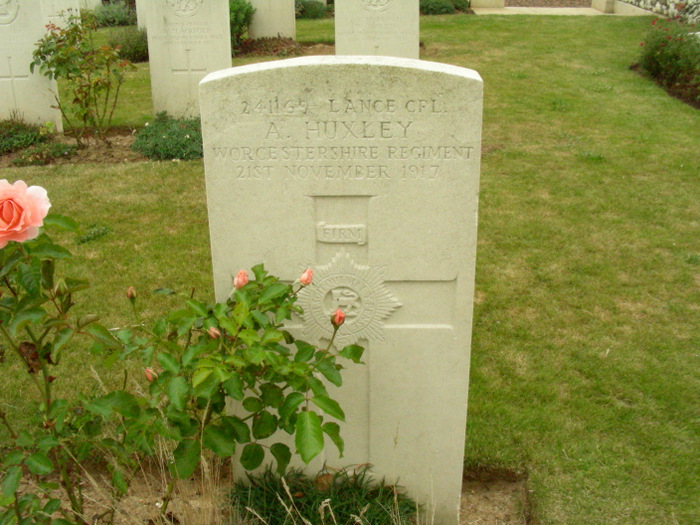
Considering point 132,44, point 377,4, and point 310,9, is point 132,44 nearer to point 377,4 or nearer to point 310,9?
point 310,9

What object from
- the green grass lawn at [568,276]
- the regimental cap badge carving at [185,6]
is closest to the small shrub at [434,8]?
the green grass lawn at [568,276]

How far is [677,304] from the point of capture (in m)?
4.84

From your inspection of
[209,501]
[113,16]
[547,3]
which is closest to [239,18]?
[113,16]

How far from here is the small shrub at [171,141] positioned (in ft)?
24.9

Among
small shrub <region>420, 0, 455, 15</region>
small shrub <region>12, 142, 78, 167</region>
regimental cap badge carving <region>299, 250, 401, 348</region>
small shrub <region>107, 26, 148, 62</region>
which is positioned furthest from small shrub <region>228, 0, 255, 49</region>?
regimental cap badge carving <region>299, 250, 401, 348</region>

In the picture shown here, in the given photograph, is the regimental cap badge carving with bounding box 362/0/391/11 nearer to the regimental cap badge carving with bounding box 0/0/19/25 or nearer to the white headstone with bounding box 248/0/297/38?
the regimental cap badge carving with bounding box 0/0/19/25

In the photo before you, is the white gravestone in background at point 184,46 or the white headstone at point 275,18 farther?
the white headstone at point 275,18

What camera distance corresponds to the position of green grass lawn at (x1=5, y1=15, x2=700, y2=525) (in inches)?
135

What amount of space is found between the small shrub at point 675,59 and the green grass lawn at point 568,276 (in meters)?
0.49

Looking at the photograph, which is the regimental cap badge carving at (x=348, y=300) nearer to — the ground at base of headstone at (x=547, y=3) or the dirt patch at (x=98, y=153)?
the dirt patch at (x=98, y=153)

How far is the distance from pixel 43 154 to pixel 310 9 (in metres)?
10.2

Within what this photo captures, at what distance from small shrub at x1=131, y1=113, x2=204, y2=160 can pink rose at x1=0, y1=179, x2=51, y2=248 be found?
549 cm

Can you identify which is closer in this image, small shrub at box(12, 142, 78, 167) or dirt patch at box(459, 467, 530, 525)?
dirt patch at box(459, 467, 530, 525)

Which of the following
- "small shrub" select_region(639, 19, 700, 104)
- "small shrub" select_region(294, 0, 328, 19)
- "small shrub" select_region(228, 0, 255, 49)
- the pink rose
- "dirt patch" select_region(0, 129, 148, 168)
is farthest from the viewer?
"small shrub" select_region(294, 0, 328, 19)
